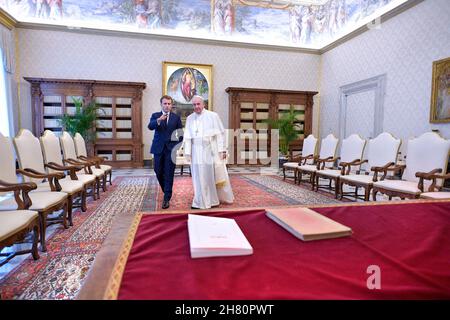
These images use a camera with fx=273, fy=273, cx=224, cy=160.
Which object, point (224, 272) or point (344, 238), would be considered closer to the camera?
point (224, 272)

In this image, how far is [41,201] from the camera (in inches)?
115

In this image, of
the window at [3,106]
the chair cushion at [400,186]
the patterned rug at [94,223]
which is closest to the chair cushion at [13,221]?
the patterned rug at [94,223]

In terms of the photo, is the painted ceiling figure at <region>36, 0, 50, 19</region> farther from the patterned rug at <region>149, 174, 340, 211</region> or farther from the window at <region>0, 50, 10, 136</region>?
the patterned rug at <region>149, 174, 340, 211</region>

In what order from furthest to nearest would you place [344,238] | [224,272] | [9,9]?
[9,9] < [344,238] < [224,272]

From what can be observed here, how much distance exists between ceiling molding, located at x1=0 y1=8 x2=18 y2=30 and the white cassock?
8057 mm

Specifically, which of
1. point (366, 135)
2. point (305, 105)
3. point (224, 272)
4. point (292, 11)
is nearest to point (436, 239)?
point (224, 272)

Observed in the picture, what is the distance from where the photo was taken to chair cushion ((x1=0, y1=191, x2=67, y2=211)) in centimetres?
279

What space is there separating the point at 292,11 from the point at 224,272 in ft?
41.3

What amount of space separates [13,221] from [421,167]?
522 cm

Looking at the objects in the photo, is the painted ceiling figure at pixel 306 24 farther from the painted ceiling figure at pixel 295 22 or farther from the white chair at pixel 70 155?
the white chair at pixel 70 155

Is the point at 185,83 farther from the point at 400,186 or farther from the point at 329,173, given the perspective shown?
the point at 400,186

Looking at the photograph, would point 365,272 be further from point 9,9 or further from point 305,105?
point 9,9
